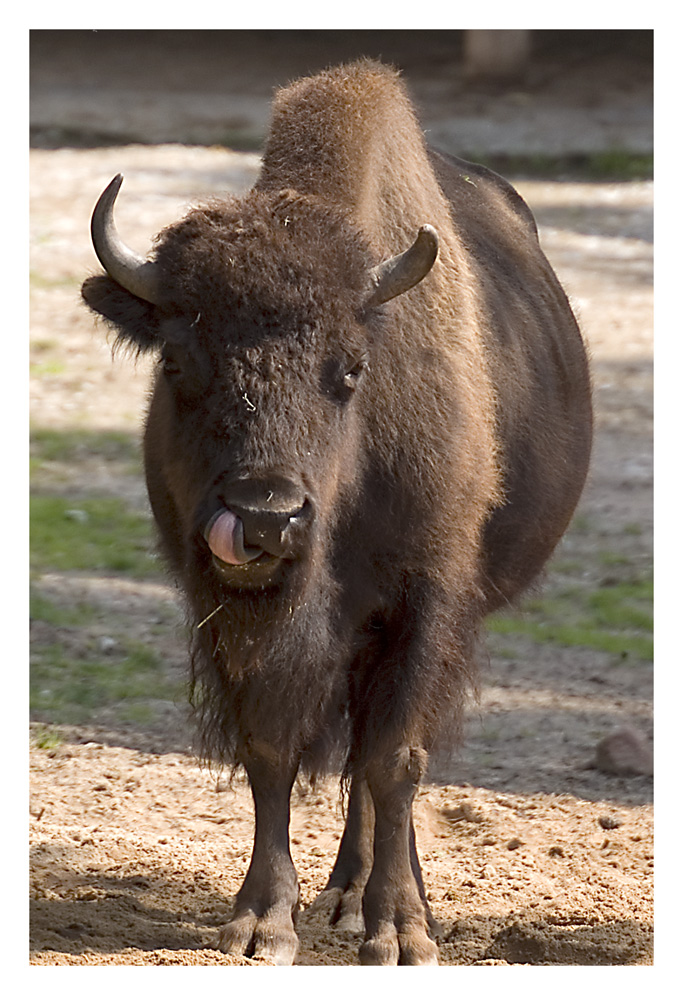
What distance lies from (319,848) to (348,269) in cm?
243

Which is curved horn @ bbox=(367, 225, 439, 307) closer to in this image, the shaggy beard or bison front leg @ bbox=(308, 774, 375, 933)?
the shaggy beard

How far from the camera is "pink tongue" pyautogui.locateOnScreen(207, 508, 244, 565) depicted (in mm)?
3266

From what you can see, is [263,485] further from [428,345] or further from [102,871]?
[102,871]

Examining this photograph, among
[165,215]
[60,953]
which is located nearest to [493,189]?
[60,953]

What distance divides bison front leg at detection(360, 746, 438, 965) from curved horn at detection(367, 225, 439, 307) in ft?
4.46

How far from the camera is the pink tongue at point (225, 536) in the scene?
3266 millimetres

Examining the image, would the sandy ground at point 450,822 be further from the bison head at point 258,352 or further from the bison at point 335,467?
the bison head at point 258,352

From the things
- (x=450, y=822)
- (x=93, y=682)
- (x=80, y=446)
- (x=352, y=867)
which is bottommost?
(x=450, y=822)

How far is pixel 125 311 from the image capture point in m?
3.81

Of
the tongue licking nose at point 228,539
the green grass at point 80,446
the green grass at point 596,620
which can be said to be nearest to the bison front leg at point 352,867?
the tongue licking nose at point 228,539

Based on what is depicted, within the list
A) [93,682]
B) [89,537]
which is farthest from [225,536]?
[89,537]

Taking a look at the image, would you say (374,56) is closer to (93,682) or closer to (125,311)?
(93,682)

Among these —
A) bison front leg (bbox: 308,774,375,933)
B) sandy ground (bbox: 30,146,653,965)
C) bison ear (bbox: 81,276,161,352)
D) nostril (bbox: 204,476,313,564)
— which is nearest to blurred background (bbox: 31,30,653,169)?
sandy ground (bbox: 30,146,653,965)

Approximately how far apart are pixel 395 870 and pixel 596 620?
383 cm
